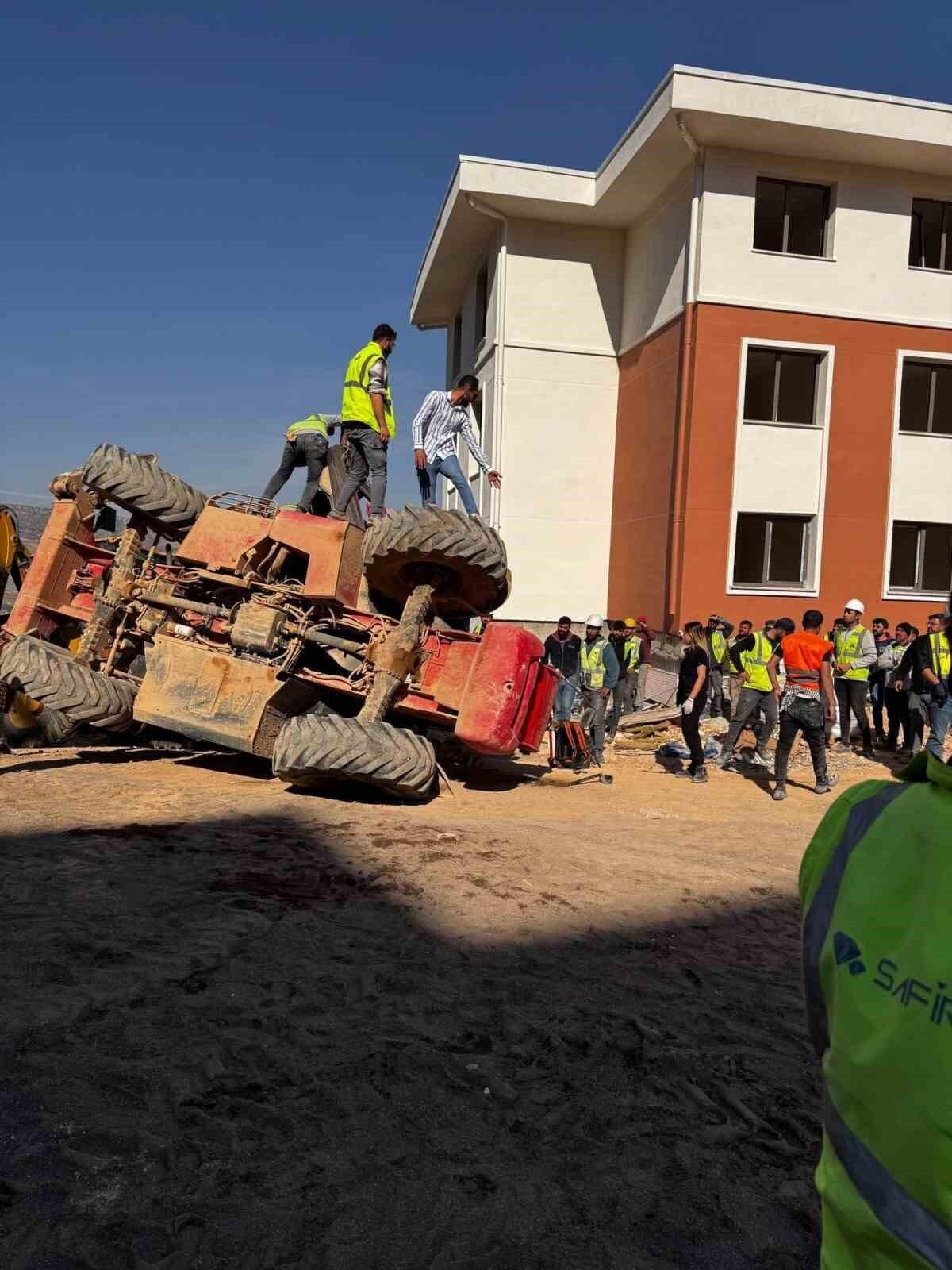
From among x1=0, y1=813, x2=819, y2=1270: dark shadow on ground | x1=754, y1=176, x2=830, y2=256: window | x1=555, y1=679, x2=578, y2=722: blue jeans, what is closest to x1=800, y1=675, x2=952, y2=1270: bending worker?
x1=0, y1=813, x2=819, y2=1270: dark shadow on ground

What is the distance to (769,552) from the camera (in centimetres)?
1636

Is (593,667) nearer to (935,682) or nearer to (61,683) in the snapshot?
(935,682)

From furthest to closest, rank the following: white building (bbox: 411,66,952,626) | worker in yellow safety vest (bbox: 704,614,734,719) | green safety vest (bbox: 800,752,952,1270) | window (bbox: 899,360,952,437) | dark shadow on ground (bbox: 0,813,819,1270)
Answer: window (bbox: 899,360,952,437) → white building (bbox: 411,66,952,626) → worker in yellow safety vest (bbox: 704,614,734,719) → dark shadow on ground (bbox: 0,813,819,1270) → green safety vest (bbox: 800,752,952,1270)

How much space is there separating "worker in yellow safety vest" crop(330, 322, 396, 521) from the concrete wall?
28.8 feet

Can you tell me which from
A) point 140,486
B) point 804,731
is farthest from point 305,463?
point 804,731

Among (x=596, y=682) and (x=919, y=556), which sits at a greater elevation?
(x=919, y=556)

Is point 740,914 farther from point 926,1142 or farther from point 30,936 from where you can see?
point 926,1142

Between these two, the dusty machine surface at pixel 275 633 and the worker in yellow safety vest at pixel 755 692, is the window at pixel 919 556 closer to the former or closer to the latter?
the worker in yellow safety vest at pixel 755 692

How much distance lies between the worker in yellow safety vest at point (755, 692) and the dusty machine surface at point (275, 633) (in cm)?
410

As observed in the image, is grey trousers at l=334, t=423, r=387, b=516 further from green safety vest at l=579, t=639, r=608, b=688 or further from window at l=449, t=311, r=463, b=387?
window at l=449, t=311, r=463, b=387

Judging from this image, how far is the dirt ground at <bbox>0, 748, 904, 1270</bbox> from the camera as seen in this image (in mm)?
2299

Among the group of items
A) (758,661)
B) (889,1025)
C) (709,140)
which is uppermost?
(709,140)

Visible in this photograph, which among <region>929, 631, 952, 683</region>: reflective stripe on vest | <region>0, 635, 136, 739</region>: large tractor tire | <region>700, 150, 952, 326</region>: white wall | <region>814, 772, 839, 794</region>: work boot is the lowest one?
<region>814, 772, 839, 794</region>: work boot

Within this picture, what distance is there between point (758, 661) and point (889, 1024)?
10.2m
